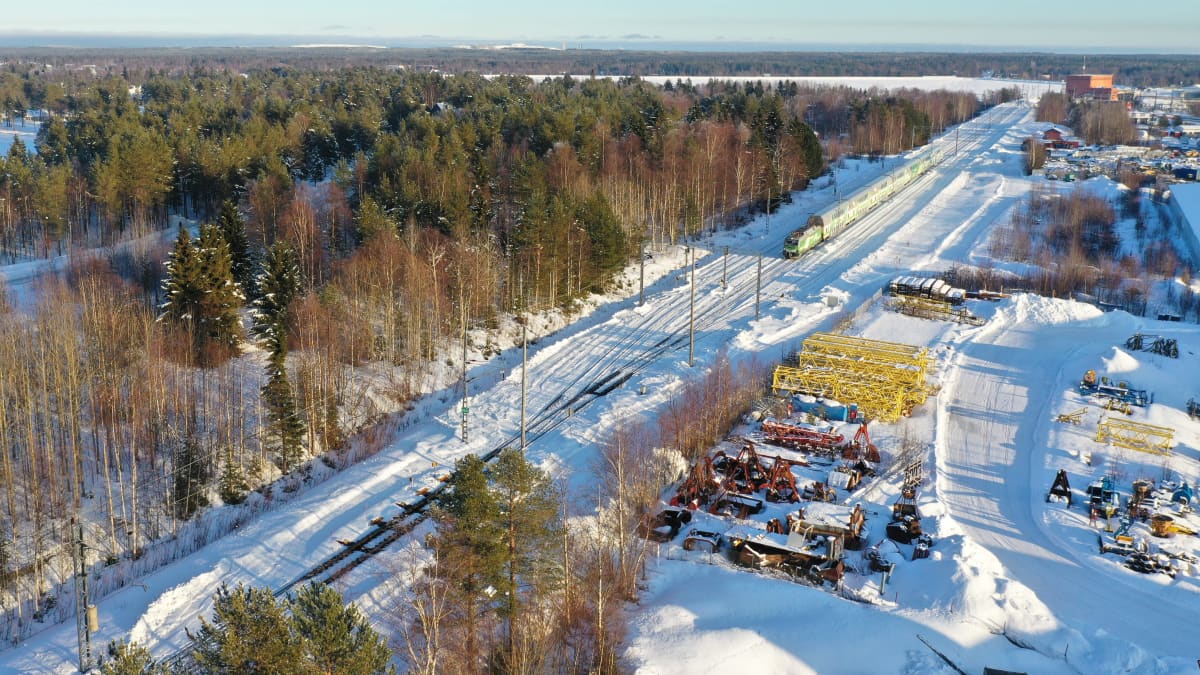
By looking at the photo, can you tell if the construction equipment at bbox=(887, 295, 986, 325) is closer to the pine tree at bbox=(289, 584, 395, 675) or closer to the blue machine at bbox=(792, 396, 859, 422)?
the blue machine at bbox=(792, 396, 859, 422)

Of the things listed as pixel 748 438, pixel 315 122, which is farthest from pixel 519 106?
pixel 748 438

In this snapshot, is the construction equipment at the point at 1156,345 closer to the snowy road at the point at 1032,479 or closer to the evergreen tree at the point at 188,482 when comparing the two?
the snowy road at the point at 1032,479

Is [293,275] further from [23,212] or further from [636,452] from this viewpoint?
[23,212]

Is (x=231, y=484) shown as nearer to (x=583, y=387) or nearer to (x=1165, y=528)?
(x=583, y=387)

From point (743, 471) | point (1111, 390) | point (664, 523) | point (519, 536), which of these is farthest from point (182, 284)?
point (1111, 390)

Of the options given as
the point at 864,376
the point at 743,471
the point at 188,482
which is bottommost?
the point at 188,482

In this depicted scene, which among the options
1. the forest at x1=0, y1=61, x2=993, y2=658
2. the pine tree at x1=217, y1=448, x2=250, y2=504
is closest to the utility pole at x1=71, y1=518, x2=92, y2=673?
the forest at x1=0, y1=61, x2=993, y2=658
